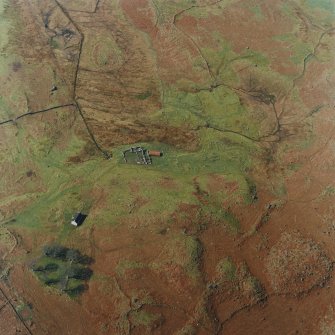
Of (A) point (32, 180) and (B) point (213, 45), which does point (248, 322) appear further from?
(B) point (213, 45)

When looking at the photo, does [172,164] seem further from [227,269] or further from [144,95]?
[227,269]

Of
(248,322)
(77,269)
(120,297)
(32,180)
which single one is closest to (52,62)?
(32,180)

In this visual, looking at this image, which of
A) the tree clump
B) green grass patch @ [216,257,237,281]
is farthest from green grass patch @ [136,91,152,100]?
green grass patch @ [216,257,237,281]

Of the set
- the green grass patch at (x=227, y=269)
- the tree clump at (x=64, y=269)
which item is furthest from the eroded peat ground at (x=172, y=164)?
the tree clump at (x=64, y=269)

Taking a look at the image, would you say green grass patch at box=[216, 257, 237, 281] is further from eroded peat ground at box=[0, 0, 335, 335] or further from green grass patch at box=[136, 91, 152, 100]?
green grass patch at box=[136, 91, 152, 100]

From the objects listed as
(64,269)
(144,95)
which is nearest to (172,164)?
(144,95)

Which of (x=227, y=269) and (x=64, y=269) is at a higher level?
(x=227, y=269)

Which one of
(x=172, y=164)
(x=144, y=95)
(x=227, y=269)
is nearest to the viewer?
(x=227, y=269)

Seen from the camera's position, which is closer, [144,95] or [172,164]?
[172,164]

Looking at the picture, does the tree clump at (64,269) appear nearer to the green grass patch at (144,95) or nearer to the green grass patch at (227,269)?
the green grass patch at (227,269)
